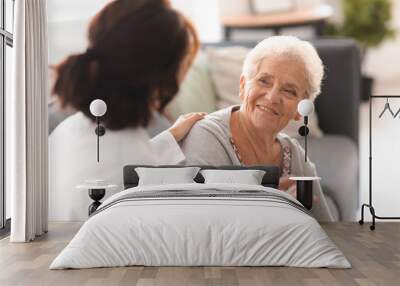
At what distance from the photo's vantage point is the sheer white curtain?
19.4ft

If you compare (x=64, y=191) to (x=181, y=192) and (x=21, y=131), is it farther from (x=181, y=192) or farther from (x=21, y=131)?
(x=181, y=192)

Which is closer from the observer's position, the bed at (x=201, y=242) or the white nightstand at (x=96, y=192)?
the bed at (x=201, y=242)

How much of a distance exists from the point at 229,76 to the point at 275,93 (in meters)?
0.57

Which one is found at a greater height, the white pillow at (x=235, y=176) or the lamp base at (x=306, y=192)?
the white pillow at (x=235, y=176)

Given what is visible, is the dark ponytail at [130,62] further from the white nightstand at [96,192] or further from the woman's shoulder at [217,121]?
the white nightstand at [96,192]

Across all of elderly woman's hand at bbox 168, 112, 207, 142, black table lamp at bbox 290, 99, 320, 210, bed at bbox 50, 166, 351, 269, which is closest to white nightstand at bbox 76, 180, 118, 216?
elderly woman's hand at bbox 168, 112, 207, 142

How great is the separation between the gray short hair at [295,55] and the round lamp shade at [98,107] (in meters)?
1.61

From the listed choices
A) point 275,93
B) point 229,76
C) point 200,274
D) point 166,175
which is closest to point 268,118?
point 275,93

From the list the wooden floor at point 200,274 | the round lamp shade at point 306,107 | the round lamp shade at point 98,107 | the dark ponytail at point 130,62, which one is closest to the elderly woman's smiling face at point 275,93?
the round lamp shade at point 306,107

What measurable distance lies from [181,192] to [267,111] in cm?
216

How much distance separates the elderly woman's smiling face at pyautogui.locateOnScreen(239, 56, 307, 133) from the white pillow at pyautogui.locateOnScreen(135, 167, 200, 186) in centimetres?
98

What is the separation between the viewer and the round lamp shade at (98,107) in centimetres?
698

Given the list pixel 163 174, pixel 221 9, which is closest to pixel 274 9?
pixel 221 9

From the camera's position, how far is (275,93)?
706 cm
